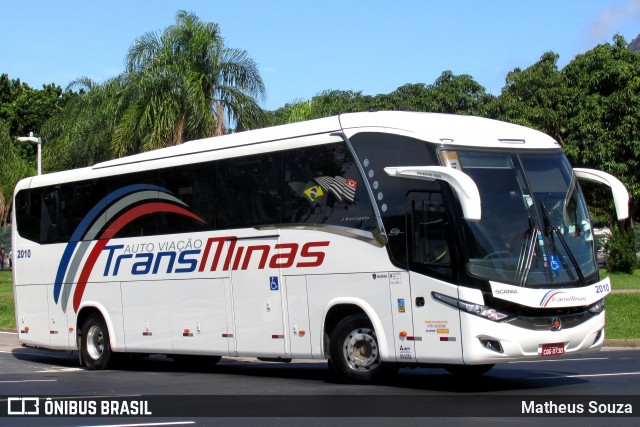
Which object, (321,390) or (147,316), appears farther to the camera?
(147,316)

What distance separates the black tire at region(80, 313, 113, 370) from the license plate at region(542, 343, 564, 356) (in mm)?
8851

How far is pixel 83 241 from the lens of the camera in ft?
60.5

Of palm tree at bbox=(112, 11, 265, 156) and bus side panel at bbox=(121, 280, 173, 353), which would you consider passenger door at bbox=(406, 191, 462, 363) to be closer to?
bus side panel at bbox=(121, 280, 173, 353)

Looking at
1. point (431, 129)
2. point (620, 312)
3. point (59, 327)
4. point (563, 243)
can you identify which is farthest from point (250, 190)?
point (620, 312)

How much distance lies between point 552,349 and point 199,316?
626 cm

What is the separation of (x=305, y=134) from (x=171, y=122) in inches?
592

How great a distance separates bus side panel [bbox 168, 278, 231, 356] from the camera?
51.4 ft

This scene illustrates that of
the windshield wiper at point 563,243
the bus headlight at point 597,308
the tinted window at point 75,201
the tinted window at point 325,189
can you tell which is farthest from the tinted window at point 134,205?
the bus headlight at point 597,308

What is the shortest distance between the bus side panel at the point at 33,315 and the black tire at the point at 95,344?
1166mm

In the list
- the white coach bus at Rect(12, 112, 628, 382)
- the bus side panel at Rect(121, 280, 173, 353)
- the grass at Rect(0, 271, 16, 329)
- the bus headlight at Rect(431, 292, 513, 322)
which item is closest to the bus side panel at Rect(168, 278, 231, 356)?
the white coach bus at Rect(12, 112, 628, 382)

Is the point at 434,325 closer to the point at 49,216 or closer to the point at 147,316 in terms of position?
the point at 147,316

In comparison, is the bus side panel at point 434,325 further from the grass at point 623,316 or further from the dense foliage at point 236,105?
the dense foliage at point 236,105

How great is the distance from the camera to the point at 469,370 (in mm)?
14539

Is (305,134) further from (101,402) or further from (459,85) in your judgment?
(459,85)
